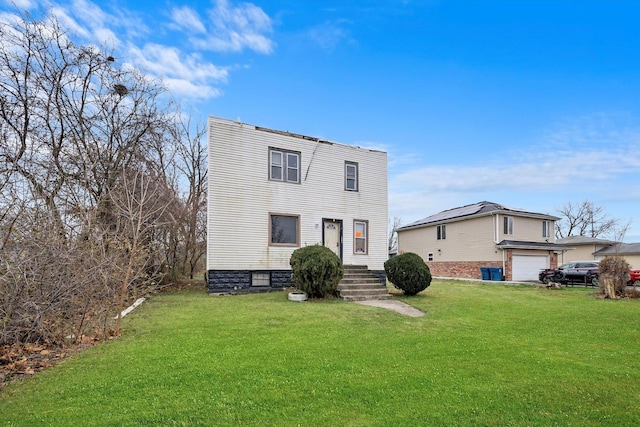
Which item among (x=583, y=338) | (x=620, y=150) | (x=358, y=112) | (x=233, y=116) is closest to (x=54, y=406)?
(x=583, y=338)

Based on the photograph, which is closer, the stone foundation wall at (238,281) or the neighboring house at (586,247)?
the stone foundation wall at (238,281)

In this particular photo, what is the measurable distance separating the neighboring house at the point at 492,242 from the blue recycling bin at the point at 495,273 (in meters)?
0.28

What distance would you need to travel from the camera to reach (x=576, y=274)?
2011 cm

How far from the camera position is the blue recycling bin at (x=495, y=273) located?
22.3m

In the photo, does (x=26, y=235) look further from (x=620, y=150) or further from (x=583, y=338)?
(x=620, y=150)

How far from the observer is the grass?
3.16 metres

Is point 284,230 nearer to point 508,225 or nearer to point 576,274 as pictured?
point 508,225

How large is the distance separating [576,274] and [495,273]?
13.9ft

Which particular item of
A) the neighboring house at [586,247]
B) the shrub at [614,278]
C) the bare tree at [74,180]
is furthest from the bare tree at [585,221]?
the bare tree at [74,180]

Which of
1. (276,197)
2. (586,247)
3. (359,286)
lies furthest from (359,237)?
(586,247)

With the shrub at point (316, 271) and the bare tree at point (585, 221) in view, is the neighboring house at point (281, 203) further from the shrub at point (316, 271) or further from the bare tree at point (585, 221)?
the bare tree at point (585, 221)

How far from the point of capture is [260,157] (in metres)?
13.4

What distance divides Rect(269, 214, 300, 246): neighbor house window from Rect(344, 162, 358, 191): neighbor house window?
2747mm

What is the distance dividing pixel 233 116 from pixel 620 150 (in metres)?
20.3
